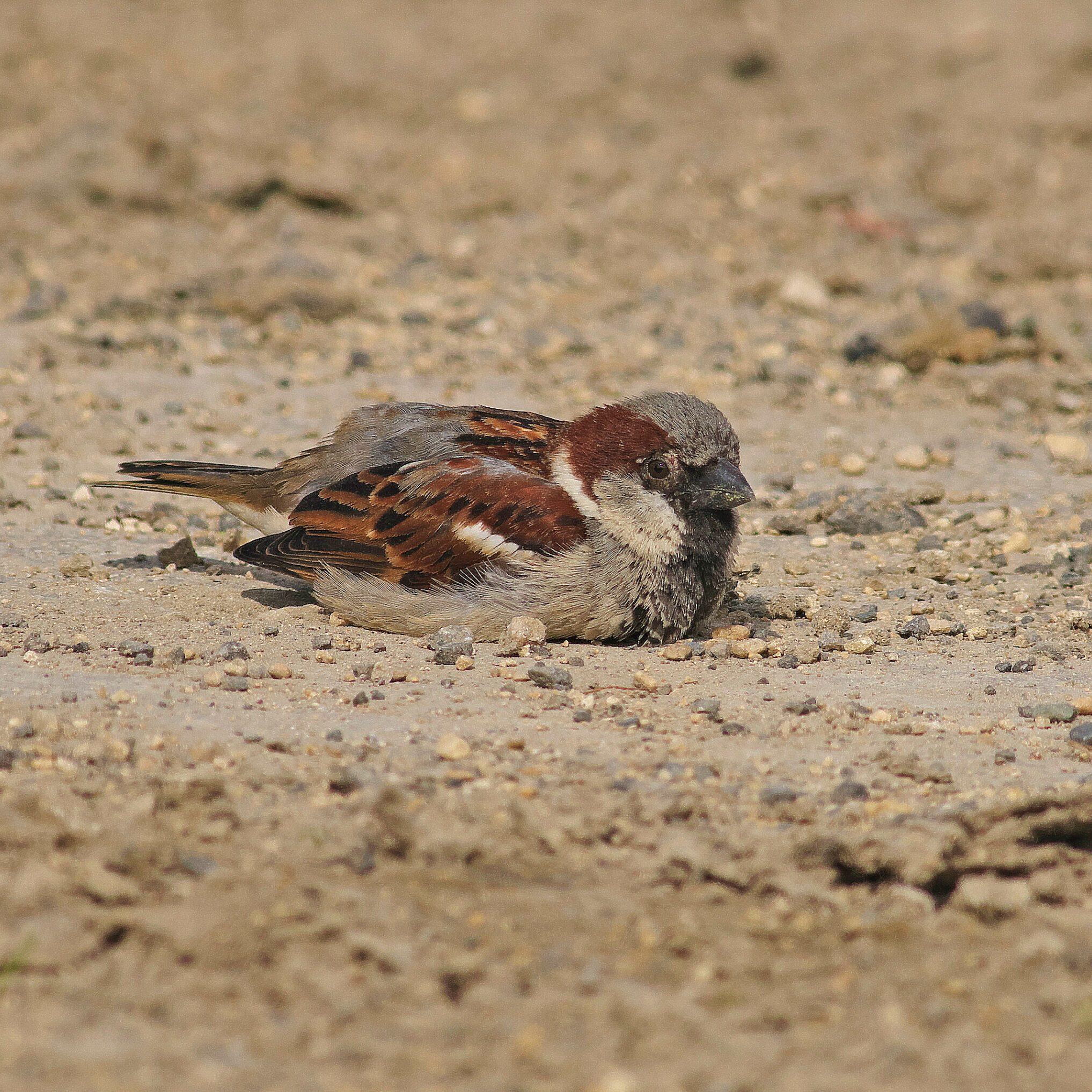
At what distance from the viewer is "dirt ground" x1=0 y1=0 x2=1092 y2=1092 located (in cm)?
322

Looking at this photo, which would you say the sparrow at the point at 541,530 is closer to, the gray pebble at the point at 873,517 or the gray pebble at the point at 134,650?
the gray pebble at the point at 134,650

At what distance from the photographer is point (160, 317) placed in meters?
9.74

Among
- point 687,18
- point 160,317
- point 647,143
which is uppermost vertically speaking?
point 687,18

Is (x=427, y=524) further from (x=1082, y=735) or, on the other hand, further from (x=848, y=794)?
(x=1082, y=735)

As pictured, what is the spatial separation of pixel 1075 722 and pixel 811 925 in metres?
1.66

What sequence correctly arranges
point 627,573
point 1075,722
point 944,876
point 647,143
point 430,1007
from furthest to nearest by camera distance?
point 647,143 < point 627,573 < point 1075,722 < point 944,876 < point 430,1007

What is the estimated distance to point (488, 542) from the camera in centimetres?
568

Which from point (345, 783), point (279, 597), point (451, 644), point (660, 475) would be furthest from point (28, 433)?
point (345, 783)

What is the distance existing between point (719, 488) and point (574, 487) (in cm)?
58

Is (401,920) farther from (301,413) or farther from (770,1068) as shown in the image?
(301,413)

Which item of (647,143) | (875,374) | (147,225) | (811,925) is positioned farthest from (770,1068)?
(647,143)

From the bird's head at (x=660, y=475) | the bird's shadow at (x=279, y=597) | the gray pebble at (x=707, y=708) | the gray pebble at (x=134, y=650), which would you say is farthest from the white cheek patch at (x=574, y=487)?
the gray pebble at (x=134, y=650)

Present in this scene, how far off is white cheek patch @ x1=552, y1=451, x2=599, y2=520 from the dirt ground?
54 cm

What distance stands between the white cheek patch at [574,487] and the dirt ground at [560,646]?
541 mm
